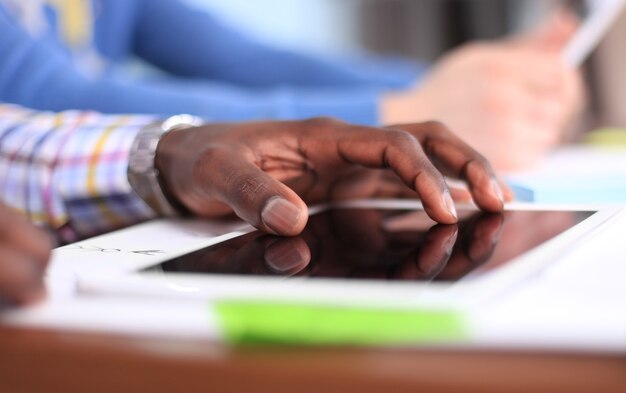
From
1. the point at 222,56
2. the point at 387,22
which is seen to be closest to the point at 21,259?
the point at 222,56

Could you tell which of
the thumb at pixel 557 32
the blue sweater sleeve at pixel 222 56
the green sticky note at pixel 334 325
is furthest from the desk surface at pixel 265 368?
the blue sweater sleeve at pixel 222 56

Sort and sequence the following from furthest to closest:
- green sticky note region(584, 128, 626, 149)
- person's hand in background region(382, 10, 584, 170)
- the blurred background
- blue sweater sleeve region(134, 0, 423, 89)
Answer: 1. the blurred background
2. blue sweater sleeve region(134, 0, 423, 89)
3. green sticky note region(584, 128, 626, 149)
4. person's hand in background region(382, 10, 584, 170)

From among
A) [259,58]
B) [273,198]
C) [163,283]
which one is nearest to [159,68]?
[259,58]

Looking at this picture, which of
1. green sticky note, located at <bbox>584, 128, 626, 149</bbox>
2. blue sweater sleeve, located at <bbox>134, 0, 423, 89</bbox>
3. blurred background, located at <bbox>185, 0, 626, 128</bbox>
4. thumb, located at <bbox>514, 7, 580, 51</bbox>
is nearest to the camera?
green sticky note, located at <bbox>584, 128, 626, 149</bbox>

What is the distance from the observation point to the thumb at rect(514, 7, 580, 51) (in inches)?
39.2

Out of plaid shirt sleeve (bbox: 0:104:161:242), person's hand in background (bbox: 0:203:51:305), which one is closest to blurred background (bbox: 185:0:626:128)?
plaid shirt sleeve (bbox: 0:104:161:242)

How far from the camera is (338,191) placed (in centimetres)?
50

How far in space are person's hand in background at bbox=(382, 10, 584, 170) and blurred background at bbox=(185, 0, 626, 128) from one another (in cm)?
169

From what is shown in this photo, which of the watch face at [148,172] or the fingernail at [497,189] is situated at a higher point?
the fingernail at [497,189]

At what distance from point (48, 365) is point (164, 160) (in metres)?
0.27

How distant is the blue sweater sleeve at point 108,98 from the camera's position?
0.73 metres

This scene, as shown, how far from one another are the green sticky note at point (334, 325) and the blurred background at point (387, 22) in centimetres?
222

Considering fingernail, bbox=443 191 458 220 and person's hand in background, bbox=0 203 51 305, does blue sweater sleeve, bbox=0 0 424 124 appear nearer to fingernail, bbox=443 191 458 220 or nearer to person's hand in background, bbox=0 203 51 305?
fingernail, bbox=443 191 458 220

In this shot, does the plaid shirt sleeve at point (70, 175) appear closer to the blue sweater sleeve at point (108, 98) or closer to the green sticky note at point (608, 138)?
the blue sweater sleeve at point (108, 98)
